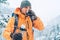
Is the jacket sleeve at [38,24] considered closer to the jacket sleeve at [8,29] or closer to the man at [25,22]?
the man at [25,22]

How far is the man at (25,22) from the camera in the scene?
162 centimetres

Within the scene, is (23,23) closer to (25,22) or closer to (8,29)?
(25,22)

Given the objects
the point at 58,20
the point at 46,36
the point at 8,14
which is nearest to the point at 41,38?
the point at 46,36

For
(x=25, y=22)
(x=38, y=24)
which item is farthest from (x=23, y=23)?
(x=38, y=24)

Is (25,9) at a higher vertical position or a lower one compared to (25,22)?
higher

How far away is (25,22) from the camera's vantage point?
1.63m

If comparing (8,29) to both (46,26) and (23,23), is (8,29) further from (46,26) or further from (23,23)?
(46,26)

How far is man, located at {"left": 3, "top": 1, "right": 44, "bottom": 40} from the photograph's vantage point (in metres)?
1.62

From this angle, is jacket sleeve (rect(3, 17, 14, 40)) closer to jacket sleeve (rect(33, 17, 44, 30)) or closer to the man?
the man

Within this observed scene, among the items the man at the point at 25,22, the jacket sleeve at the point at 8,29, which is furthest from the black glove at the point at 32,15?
the jacket sleeve at the point at 8,29

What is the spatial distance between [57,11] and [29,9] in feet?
0.77

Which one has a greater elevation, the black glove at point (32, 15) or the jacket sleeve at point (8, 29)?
the black glove at point (32, 15)

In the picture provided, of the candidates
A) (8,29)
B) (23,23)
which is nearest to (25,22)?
(23,23)

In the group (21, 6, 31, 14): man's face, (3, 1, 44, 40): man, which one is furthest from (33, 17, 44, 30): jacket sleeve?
(21, 6, 31, 14): man's face
